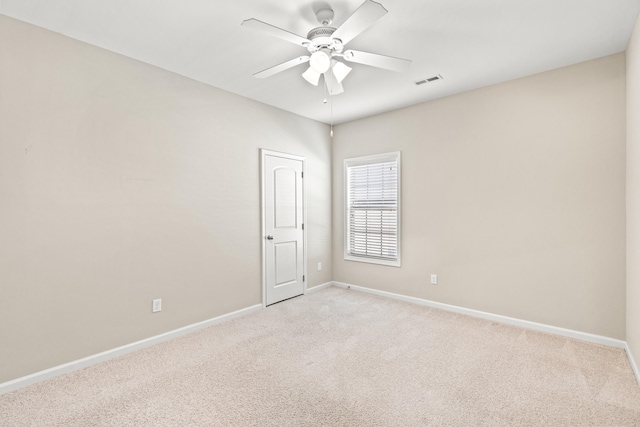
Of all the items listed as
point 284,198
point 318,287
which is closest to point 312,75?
point 284,198

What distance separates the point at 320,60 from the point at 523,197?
258 centimetres

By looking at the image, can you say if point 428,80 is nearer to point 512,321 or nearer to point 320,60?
point 320,60

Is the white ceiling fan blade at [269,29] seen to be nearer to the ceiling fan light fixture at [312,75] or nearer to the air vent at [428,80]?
the ceiling fan light fixture at [312,75]

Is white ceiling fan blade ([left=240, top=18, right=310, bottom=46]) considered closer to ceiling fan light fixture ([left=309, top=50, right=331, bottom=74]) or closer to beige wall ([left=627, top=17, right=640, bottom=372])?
ceiling fan light fixture ([left=309, top=50, right=331, bottom=74])

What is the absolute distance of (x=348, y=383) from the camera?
2.28m

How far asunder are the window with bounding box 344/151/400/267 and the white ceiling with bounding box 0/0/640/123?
137 cm

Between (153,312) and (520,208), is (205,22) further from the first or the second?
(520,208)

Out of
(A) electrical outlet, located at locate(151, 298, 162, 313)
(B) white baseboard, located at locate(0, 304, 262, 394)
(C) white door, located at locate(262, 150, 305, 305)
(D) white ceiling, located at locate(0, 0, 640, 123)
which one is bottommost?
(B) white baseboard, located at locate(0, 304, 262, 394)

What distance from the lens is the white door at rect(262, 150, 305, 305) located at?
161 inches

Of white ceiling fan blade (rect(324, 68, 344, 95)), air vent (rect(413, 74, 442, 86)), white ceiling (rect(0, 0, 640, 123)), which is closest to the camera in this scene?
white ceiling (rect(0, 0, 640, 123))

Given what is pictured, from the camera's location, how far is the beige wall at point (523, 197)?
9.29ft

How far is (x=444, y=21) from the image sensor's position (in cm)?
227

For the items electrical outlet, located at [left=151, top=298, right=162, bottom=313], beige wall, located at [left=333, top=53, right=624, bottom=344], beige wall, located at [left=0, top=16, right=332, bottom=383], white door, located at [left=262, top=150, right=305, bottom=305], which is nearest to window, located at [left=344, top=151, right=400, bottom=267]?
beige wall, located at [left=333, top=53, right=624, bottom=344]

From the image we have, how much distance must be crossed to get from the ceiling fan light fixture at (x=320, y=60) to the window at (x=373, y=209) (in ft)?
7.46
